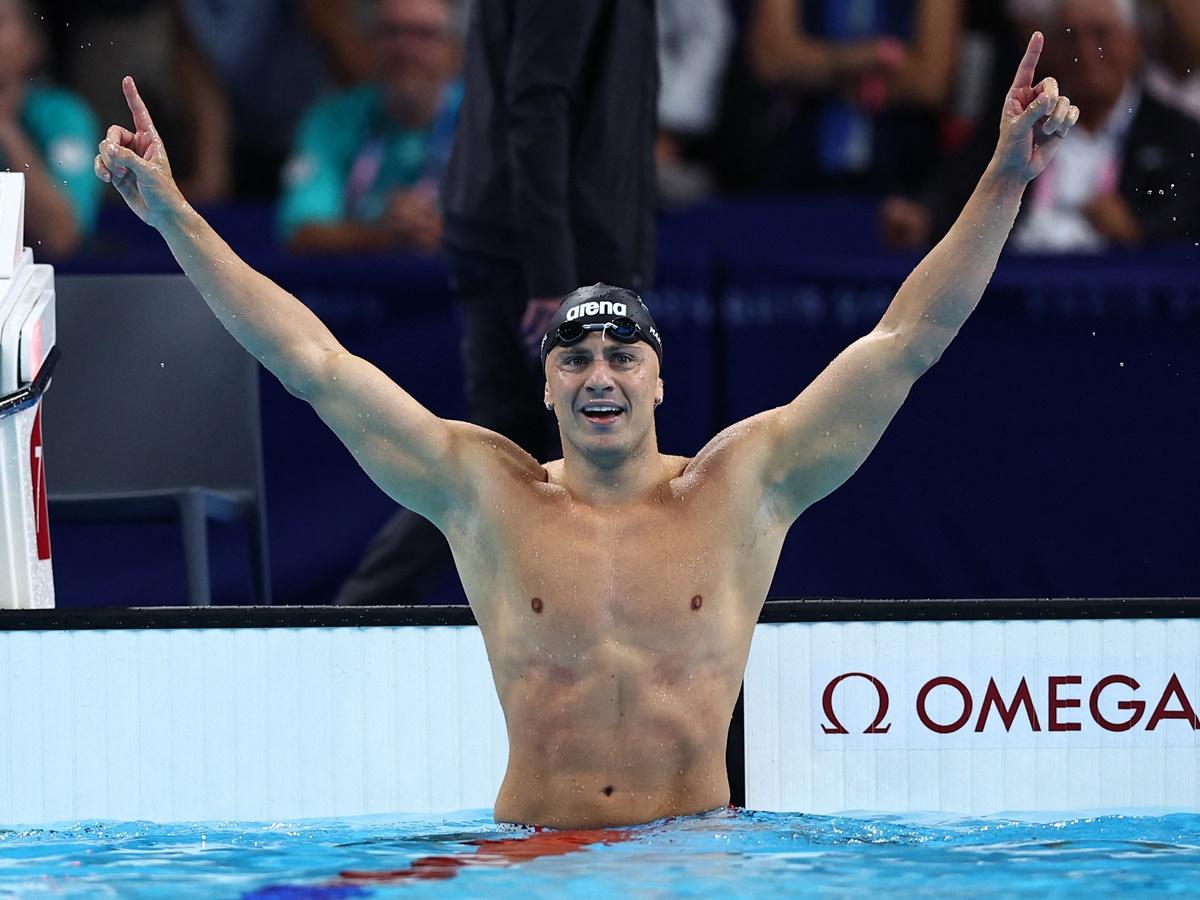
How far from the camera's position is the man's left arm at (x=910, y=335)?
323 cm

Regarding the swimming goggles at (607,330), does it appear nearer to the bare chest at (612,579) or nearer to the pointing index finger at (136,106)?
the bare chest at (612,579)

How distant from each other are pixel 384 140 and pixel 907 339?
2.96 m

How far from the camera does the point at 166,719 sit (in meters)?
4.02

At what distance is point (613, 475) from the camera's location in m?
3.53

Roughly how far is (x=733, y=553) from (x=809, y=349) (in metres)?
1.93

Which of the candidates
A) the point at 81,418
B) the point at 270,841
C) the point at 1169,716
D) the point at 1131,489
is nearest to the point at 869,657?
the point at 1169,716

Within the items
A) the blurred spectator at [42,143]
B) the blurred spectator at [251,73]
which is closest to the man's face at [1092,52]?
the blurred spectator at [251,73]

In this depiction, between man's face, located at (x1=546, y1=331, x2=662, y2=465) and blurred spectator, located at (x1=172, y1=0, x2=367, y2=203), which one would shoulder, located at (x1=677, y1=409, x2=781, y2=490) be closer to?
man's face, located at (x1=546, y1=331, x2=662, y2=465)

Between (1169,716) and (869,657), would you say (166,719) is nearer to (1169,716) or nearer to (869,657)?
(869,657)

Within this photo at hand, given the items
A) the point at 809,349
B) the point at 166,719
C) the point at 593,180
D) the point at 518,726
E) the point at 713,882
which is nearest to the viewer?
the point at 713,882

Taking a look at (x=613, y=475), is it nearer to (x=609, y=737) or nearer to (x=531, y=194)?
(x=609, y=737)

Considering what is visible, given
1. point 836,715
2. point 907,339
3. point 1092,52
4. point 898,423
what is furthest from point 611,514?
point 1092,52

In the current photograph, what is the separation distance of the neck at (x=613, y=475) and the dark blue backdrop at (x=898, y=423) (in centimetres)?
178

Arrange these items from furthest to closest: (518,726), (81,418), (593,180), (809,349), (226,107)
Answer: (226,107) < (809,349) < (81,418) < (593,180) < (518,726)
